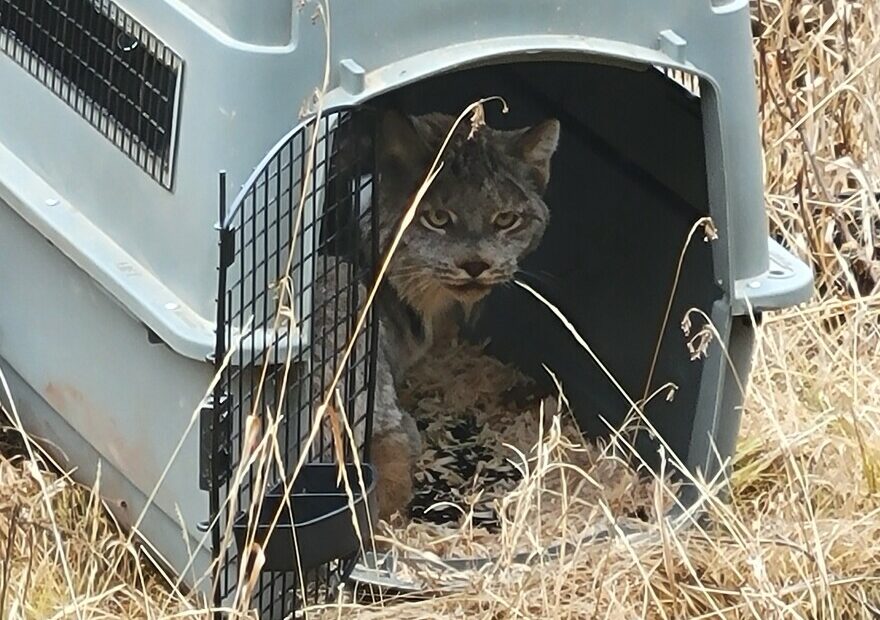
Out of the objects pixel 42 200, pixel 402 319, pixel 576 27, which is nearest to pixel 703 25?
pixel 576 27

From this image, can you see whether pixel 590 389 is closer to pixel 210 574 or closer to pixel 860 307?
pixel 860 307

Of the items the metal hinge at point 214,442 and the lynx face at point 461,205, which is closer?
the metal hinge at point 214,442

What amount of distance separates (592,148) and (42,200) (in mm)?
1100

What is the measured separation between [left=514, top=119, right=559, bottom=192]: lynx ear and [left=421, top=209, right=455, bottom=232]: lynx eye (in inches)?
7.7

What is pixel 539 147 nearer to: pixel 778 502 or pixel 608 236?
pixel 608 236

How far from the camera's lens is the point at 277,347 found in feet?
6.80

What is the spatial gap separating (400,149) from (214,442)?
83 centimetres

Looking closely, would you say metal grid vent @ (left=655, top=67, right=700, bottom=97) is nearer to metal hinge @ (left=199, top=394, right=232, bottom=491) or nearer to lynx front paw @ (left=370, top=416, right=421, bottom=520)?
lynx front paw @ (left=370, top=416, right=421, bottom=520)

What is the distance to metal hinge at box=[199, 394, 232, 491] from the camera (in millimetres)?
2018

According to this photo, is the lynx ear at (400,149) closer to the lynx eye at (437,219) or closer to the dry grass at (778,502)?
the lynx eye at (437,219)

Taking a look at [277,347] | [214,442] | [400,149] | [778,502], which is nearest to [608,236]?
[400,149]

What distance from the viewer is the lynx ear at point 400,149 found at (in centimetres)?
263

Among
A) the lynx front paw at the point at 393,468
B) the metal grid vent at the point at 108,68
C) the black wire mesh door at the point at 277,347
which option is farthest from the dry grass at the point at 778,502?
the metal grid vent at the point at 108,68

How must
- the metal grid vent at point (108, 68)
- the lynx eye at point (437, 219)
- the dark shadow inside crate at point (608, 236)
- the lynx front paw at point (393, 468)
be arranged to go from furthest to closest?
the lynx eye at point (437, 219) < the dark shadow inside crate at point (608, 236) < the lynx front paw at point (393, 468) < the metal grid vent at point (108, 68)
